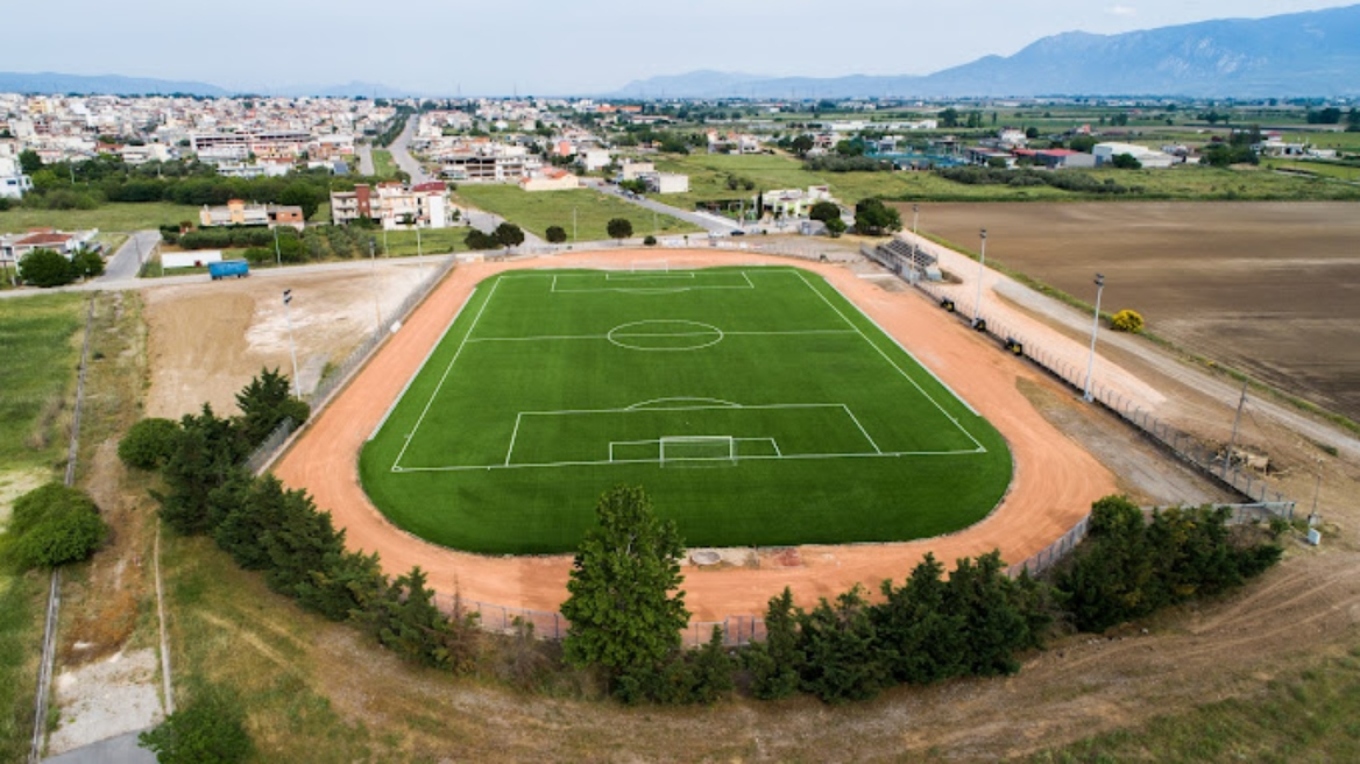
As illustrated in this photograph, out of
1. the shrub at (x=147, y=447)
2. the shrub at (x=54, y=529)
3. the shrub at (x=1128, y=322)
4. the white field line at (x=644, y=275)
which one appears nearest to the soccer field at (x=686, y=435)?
the shrub at (x=147, y=447)

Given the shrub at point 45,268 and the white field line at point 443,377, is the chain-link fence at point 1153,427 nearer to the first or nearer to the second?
the white field line at point 443,377

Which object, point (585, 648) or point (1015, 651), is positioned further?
point (1015, 651)

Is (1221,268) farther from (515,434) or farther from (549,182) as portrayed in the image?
(549,182)

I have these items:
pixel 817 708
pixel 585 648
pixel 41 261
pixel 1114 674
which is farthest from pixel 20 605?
pixel 41 261

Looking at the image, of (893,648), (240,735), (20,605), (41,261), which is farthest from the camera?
(41,261)

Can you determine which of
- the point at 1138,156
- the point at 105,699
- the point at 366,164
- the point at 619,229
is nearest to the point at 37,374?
the point at 105,699

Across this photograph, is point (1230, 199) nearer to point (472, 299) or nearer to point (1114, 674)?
point (472, 299)

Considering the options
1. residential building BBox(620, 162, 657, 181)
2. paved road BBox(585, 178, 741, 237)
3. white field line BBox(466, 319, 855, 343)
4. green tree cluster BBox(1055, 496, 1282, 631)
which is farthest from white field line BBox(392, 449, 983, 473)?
residential building BBox(620, 162, 657, 181)
